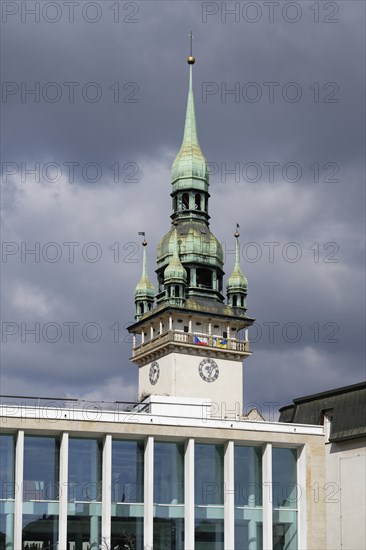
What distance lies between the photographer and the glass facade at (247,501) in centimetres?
5947

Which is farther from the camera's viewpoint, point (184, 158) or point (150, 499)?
point (184, 158)

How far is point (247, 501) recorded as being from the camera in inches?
2357

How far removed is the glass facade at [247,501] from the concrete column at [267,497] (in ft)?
0.78

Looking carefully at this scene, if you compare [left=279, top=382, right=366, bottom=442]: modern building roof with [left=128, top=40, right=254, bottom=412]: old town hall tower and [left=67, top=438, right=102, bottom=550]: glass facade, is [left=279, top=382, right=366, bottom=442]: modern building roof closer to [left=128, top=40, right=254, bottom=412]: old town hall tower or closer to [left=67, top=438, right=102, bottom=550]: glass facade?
[left=67, top=438, right=102, bottom=550]: glass facade

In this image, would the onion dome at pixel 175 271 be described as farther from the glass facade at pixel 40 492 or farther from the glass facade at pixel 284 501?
the glass facade at pixel 40 492

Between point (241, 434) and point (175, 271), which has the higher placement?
point (175, 271)

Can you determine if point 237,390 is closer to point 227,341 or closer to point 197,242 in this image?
point 227,341

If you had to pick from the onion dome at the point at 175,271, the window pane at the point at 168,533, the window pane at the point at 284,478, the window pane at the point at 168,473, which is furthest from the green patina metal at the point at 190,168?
the window pane at the point at 168,533

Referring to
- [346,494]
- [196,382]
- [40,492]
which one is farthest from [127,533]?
[196,382]

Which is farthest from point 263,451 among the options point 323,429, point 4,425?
point 4,425

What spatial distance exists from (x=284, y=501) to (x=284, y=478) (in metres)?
1.11

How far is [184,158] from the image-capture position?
131m

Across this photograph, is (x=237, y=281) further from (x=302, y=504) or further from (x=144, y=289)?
(x=302, y=504)

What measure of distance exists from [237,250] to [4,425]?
3165 inches
